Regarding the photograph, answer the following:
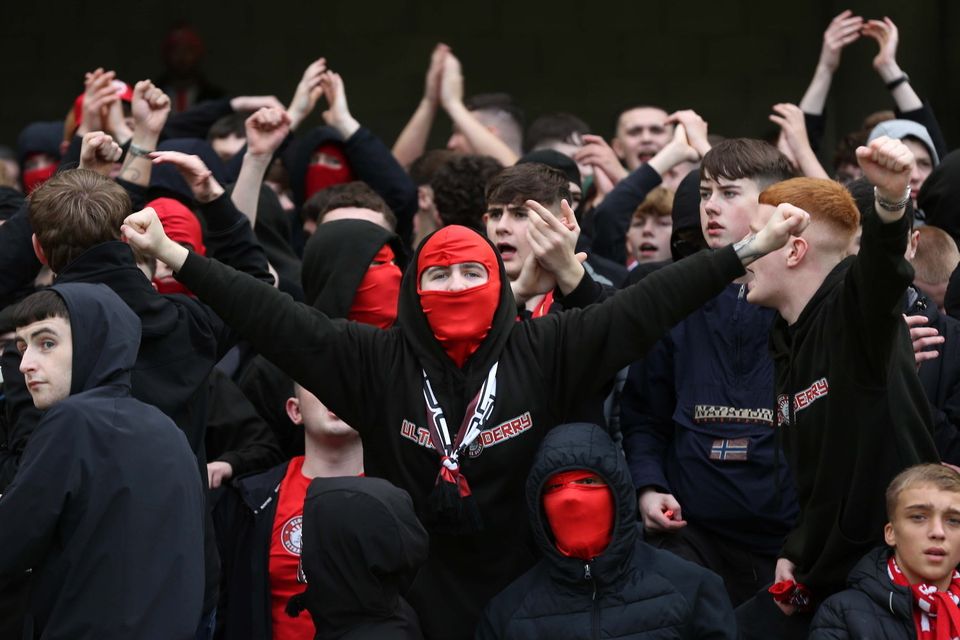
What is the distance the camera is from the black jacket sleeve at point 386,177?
691cm

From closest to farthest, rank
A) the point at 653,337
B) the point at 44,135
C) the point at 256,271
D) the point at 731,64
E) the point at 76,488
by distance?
the point at 76,488, the point at 653,337, the point at 256,271, the point at 44,135, the point at 731,64

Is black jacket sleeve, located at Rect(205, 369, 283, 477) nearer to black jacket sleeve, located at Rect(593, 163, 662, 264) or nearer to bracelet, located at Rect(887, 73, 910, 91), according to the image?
black jacket sleeve, located at Rect(593, 163, 662, 264)

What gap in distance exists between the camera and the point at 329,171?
24.3 feet

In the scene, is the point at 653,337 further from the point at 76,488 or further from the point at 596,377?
the point at 76,488

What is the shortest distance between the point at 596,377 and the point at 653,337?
216mm

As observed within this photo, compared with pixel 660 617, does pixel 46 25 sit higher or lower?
higher

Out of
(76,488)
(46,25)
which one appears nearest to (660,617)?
(76,488)

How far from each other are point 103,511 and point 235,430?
61.2 inches

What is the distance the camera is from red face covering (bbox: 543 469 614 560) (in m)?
4.31

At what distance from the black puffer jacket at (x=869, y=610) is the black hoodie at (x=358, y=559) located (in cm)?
113

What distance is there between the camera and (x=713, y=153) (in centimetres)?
539

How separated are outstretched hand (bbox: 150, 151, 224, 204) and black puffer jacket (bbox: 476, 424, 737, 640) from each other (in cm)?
142

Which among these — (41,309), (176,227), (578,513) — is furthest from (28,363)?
(578,513)

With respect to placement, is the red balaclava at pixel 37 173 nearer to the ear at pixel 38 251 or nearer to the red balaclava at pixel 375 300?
the ear at pixel 38 251
